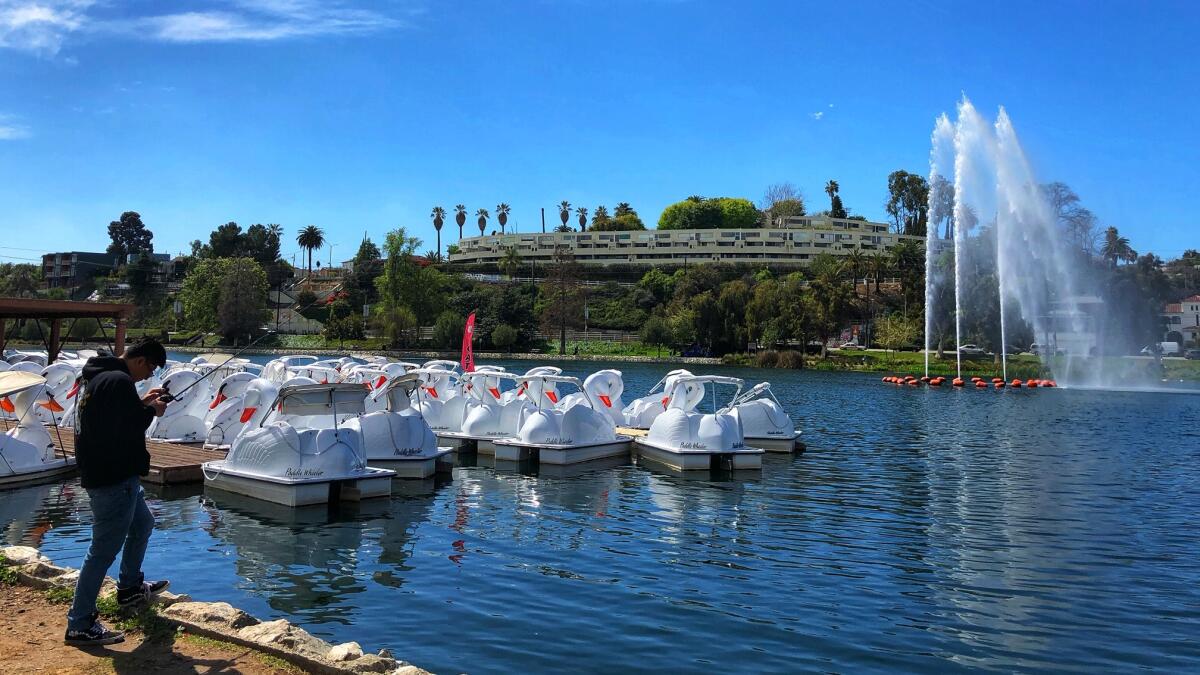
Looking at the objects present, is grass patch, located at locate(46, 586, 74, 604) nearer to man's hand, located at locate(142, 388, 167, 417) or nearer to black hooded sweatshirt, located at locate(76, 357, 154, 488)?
black hooded sweatshirt, located at locate(76, 357, 154, 488)

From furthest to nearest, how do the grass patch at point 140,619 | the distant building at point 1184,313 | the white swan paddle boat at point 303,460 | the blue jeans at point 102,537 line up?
1. the distant building at point 1184,313
2. the white swan paddle boat at point 303,460
3. the grass patch at point 140,619
4. the blue jeans at point 102,537

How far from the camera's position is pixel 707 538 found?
58.8 feet

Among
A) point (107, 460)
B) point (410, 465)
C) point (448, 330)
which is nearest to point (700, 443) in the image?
point (410, 465)

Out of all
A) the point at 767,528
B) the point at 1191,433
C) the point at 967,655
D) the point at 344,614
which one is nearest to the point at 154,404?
the point at 344,614

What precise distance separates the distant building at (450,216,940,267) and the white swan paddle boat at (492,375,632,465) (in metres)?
147

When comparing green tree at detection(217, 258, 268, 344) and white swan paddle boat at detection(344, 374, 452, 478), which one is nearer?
white swan paddle boat at detection(344, 374, 452, 478)

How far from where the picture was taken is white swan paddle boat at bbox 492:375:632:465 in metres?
27.1

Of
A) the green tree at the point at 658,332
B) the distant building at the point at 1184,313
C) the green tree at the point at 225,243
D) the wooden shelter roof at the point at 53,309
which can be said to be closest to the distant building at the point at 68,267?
the green tree at the point at 225,243

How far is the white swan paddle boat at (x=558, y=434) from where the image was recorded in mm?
27109

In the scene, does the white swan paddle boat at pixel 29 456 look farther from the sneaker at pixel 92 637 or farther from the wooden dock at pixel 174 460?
the sneaker at pixel 92 637

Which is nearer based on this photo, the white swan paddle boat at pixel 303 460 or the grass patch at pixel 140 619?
the grass patch at pixel 140 619

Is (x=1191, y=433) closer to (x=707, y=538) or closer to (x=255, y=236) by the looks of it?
(x=707, y=538)

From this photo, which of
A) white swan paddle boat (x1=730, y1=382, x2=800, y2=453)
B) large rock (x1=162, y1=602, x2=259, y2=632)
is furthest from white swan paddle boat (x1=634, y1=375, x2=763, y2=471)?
large rock (x1=162, y1=602, x2=259, y2=632)

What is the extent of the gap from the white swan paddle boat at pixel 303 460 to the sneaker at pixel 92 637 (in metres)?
10.7
